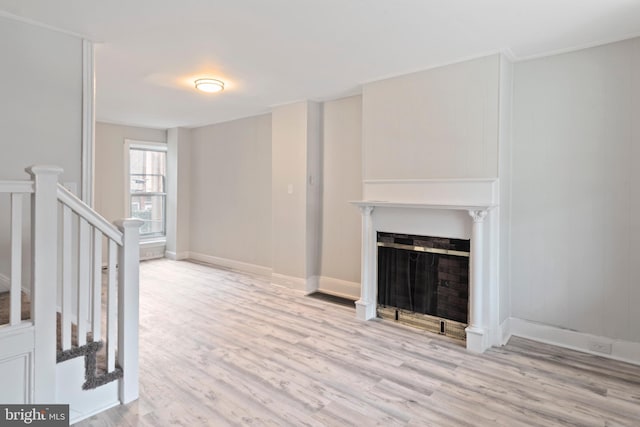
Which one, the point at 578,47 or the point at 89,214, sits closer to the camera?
the point at 89,214

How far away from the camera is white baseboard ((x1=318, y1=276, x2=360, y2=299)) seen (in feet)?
14.6

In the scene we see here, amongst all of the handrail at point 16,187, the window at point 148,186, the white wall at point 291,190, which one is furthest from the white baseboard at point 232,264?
the handrail at point 16,187

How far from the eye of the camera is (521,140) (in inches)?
127

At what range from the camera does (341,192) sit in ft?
15.0

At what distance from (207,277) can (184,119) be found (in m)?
2.65

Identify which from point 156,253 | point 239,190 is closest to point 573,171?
point 239,190

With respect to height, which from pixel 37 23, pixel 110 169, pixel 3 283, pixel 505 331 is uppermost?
pixel 37 23

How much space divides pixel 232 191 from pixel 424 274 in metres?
3.78

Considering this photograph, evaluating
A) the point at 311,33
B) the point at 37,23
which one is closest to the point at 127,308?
the point at 37,23

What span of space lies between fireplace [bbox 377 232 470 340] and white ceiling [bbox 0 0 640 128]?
1.65 meters

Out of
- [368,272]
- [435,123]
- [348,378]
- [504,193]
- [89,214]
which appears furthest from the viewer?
[368,272]

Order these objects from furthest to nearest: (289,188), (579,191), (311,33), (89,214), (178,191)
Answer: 1. (178,191)
2. (289,188)
3. (579,191)
4. (311,33)
5. (89,214)

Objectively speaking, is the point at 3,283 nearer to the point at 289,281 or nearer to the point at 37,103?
the point at 37,103

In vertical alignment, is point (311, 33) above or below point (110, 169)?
above
